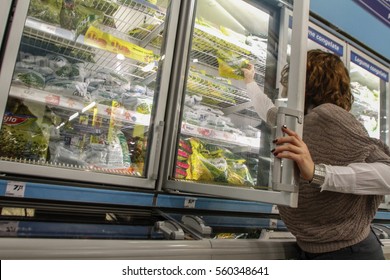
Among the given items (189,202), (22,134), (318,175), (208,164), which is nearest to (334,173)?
(318,175)

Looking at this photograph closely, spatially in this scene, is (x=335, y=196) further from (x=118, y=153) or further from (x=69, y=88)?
(x=69, y=88)

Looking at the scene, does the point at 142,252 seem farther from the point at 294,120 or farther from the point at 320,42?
the point at 320,42

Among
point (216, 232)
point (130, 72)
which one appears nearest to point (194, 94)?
point (130, 72)

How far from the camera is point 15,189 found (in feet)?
4.42

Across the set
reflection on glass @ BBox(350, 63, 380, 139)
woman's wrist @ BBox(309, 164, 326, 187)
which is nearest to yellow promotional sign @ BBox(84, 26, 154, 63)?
woman's wrist @ BBox(309, 164, 326, 187)

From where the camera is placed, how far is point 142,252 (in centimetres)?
108

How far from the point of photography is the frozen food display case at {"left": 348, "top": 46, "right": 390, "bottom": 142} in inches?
117

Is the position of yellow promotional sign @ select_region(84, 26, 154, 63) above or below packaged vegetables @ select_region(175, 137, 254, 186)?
above

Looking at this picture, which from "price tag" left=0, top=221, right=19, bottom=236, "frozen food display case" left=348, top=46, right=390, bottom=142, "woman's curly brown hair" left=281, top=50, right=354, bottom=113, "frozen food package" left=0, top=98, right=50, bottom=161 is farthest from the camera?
"frozen food display case" left=348, top=46, right=390, bottom=142

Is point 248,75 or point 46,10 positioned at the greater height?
point 46,10

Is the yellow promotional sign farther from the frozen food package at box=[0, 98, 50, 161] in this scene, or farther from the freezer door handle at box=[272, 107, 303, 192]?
the freezer door handle at box=[272, 107, 303, 192]

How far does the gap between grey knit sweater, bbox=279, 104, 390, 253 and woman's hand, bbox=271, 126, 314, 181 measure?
19 centimetres

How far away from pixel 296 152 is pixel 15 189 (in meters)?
1.18

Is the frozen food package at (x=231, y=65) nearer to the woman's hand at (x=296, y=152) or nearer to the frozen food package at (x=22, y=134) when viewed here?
the woman's hand at (x=296, y=152)
